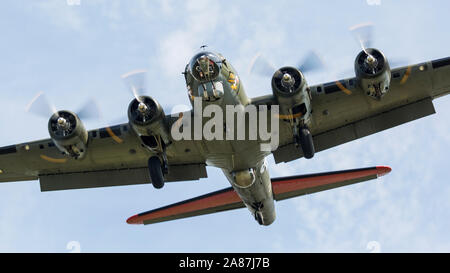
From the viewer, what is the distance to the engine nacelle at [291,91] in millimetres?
23047

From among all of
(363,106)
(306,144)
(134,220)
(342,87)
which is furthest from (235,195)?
(342,87)

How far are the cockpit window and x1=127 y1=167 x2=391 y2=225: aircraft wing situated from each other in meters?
7.74

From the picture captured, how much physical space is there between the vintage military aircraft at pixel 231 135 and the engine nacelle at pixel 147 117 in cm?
4

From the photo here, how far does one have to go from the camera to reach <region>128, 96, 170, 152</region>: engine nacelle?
77.2ft

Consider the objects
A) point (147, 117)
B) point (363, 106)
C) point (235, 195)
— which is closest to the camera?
point (147, 117)

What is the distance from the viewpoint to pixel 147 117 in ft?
77.4

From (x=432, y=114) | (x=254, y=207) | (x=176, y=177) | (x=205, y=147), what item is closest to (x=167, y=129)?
(x=205, y=147)

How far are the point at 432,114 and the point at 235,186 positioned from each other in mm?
9433

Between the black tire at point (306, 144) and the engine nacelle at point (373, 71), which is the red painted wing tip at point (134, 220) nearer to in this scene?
the black tire at point (306, 144)

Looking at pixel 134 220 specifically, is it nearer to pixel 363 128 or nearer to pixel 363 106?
pixel 363 128

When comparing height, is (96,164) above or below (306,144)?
above

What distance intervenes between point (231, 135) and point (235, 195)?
5.11 meters

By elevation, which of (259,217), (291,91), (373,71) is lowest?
(259,217)

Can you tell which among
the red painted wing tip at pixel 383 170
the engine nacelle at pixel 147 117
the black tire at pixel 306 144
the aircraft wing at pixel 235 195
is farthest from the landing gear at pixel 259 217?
the engine nacelle at pixel 147 117
